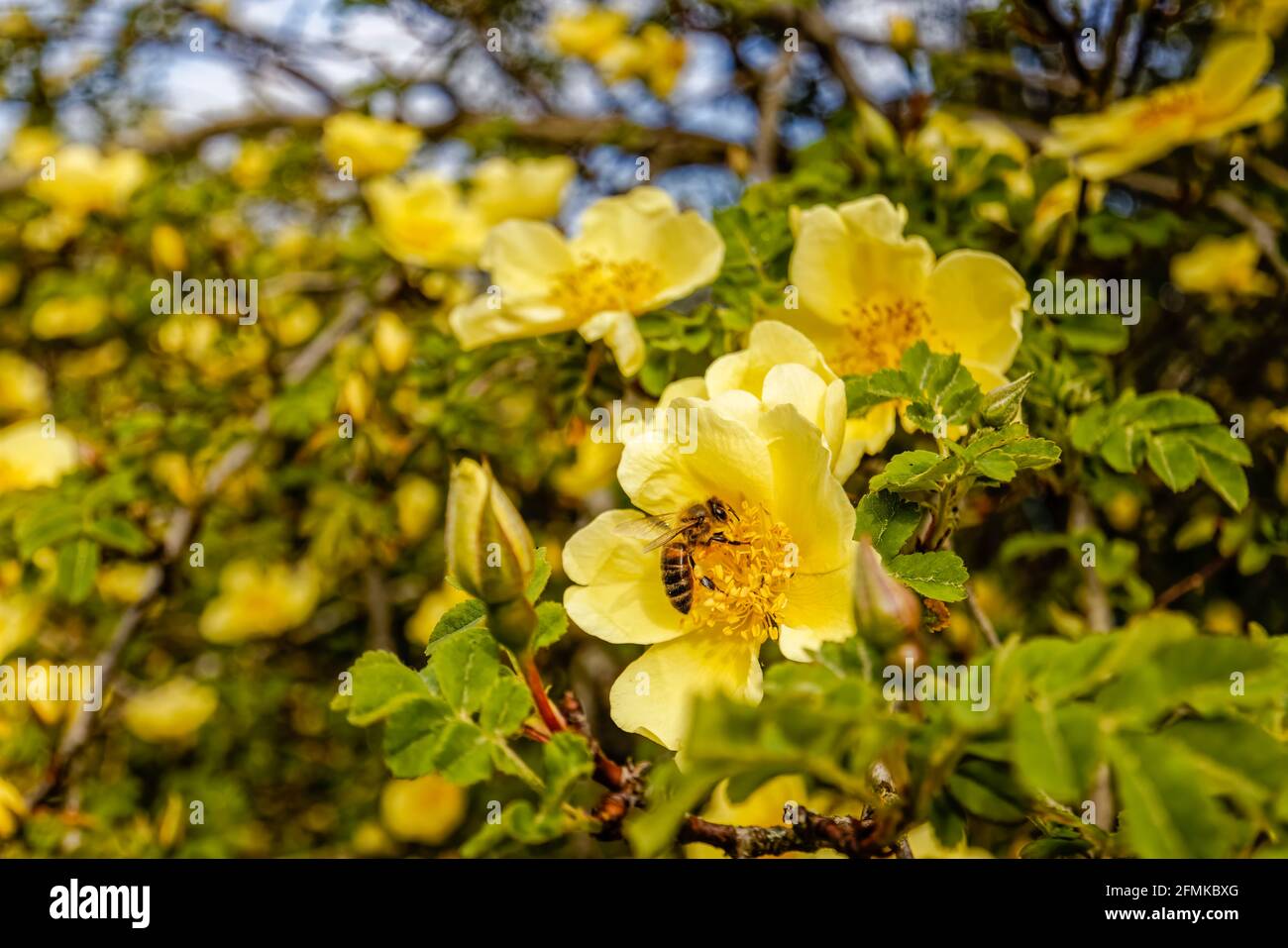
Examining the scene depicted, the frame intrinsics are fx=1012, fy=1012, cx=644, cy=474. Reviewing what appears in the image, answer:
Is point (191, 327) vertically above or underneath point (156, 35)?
underneath

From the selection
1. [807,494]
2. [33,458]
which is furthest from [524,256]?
[33,458]

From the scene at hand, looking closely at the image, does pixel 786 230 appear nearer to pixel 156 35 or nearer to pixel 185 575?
pixel 185 575

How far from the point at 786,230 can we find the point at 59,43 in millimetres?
2850

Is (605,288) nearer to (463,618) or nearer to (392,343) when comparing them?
(463,618)

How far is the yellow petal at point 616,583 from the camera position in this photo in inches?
43.1

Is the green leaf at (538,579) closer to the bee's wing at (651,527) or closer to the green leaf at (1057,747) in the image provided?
the bee's wing at (651,527)

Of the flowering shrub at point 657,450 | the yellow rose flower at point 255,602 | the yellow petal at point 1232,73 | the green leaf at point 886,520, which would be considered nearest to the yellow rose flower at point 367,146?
the flowering shrub at point 657,450

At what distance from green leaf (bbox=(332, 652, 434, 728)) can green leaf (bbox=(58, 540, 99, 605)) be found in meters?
1.07

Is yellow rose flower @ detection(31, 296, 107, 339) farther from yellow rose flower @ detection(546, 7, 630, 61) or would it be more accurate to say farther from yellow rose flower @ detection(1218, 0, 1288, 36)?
yellow rose flower @ detection(1218, 0, 1288, 36)

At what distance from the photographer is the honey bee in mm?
1076

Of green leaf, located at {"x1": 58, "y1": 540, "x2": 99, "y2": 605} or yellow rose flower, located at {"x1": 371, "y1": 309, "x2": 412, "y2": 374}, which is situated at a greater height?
yellow rose flower, located at {"x1": 371, "y1": 309, "x2": 412, "y2": 374}

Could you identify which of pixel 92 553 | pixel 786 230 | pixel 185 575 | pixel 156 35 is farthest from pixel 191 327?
pixel 786 230

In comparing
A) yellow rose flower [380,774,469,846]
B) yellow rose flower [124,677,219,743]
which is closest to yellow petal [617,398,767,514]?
yellow rose flower [380,774,469,846]

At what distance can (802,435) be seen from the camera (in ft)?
3.18
